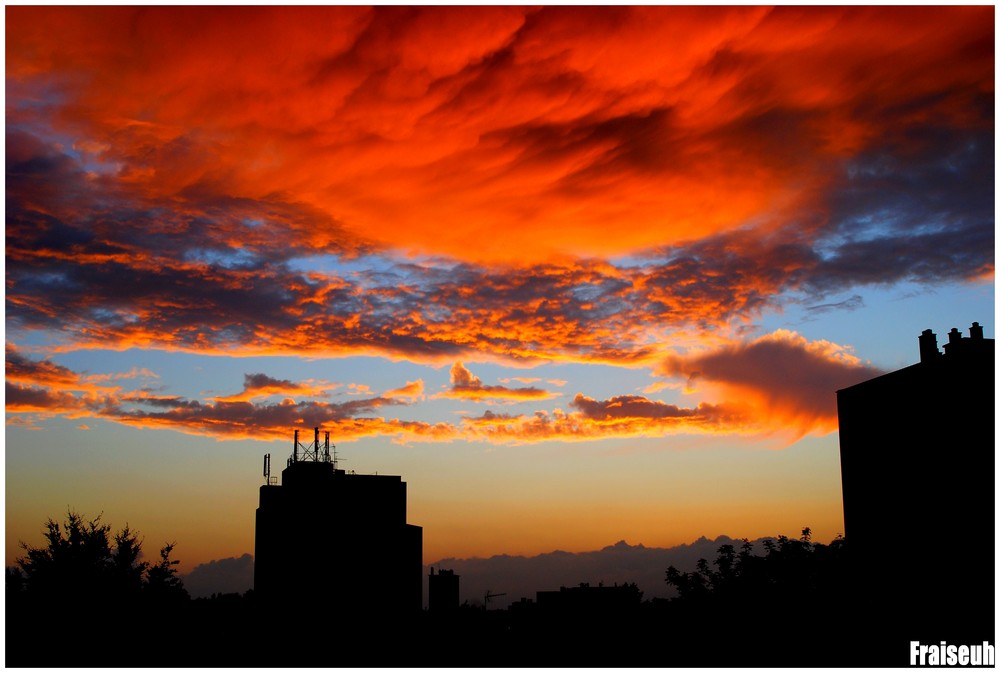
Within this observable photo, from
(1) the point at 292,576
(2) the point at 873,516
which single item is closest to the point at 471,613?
(1) the point at 292,576

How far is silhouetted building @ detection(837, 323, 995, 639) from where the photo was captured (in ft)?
151

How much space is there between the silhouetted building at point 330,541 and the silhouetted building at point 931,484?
54520 millimetres

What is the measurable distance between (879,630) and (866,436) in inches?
562

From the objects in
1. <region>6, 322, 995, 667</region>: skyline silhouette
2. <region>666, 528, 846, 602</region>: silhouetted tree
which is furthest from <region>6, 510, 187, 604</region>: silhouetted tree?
<region>666, 528, 846, 602</region>: silhouetted tree

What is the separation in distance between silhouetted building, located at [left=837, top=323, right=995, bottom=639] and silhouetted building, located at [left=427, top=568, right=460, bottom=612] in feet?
185

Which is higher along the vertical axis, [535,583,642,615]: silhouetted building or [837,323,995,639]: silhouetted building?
[837,323,995,639]: silhouetted building

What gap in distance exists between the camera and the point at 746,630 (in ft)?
154

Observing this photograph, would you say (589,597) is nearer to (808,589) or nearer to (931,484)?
(808,589)

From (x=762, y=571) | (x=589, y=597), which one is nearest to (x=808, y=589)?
(x=762, y=571)

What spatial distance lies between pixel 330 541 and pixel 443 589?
1584 centimetres

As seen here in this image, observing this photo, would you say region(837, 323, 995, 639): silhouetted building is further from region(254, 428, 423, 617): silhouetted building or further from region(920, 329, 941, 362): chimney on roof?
region(254, 428, 423, 617): silhouetted building

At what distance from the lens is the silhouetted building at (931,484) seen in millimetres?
46062

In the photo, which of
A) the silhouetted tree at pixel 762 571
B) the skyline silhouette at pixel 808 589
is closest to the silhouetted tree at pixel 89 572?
the skyline silhouette at pixel 808 589

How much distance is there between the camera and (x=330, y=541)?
311 feet
